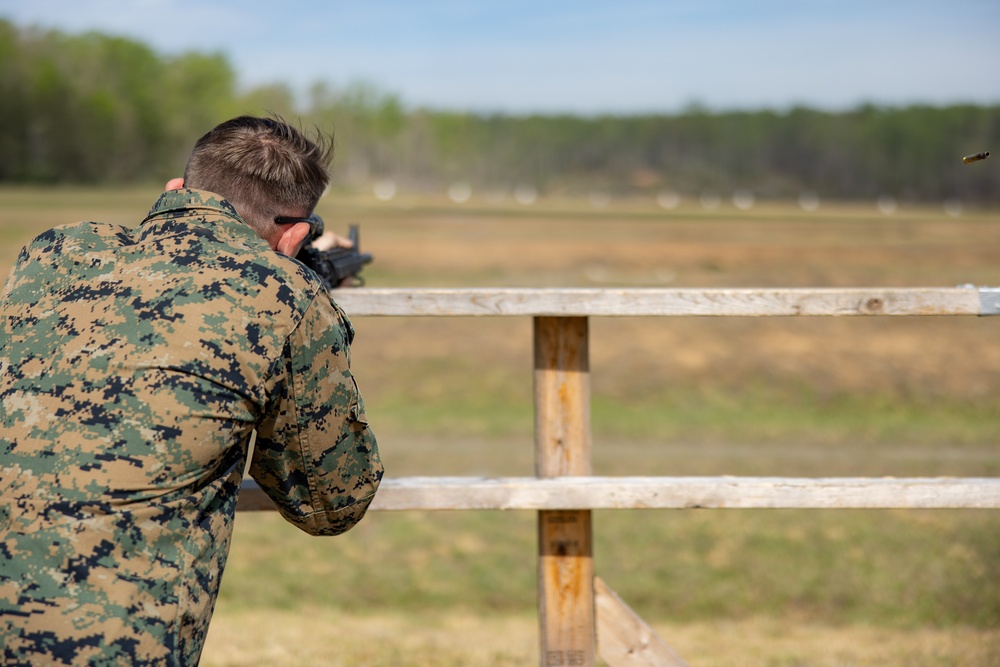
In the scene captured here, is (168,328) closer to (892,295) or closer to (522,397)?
(892,295)

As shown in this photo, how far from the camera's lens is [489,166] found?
454 ft

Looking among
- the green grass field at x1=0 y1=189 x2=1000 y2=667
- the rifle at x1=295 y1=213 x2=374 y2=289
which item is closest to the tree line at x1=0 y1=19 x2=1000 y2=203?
the green grass field at x1=0 y1=189 x2=1000 y2=667

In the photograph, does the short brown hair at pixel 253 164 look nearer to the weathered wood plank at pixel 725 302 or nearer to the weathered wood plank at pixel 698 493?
the weathered wood plank at pixel 725 302

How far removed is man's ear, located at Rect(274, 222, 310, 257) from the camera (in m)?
2.26

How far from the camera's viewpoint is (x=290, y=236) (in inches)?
89.0

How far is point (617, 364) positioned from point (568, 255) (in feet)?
38.2

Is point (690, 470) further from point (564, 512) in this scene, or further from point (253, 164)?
point (253, 164)

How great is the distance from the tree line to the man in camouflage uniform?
48.9m

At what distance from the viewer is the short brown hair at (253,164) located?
217 cm

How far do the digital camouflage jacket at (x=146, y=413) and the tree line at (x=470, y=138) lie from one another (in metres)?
49.0

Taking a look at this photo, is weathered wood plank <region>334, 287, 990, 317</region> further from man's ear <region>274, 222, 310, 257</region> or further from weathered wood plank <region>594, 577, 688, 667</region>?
weathered wood plank <region>594, 577, 688, 667</region>

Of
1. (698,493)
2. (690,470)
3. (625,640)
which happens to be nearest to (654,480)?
(698,493)

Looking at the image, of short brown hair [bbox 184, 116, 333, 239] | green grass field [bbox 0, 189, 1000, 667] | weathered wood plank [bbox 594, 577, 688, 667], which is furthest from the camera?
green grass field [bbox 0, 189, 1000, 667]

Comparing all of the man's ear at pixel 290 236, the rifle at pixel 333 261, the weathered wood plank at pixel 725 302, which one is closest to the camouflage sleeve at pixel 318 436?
the man's ear at pixel 290 236
